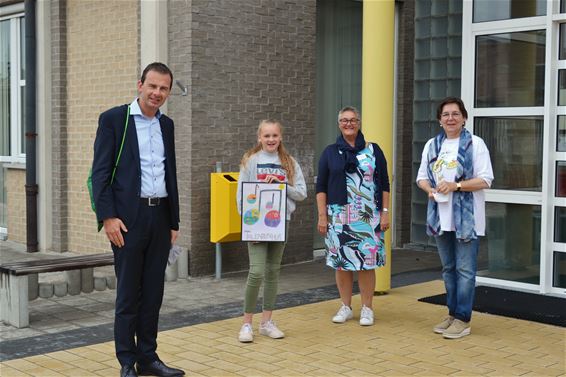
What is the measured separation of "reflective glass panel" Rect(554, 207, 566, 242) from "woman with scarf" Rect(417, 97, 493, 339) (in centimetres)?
197

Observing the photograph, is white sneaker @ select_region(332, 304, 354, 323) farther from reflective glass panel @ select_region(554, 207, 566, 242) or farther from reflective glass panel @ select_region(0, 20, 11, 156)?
reflective glass panel @ select_region(0, 20, 11, 156)

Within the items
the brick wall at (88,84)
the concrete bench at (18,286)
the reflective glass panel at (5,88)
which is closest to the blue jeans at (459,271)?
the concrete bench at (18,286)

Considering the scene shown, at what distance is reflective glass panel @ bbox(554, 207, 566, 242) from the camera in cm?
805

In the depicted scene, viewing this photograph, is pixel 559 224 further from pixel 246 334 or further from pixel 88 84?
pixel 88 84

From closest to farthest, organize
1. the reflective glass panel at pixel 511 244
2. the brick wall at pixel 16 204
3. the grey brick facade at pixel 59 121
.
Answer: the reflective glass panel at pixel 511 244
the grey brick facade at pixel 59 121
the brick wall at pixel 16 204

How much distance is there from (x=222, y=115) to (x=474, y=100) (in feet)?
9.38

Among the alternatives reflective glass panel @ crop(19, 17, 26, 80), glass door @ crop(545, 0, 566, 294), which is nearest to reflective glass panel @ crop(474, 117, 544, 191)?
glass door @ crop(545, 0, 566, 294)

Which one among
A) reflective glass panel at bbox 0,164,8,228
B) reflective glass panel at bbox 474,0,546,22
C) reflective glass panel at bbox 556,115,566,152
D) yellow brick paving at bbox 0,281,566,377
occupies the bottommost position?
yellow brick paving at bbox 0,281,566,377

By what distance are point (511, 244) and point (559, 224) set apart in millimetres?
620

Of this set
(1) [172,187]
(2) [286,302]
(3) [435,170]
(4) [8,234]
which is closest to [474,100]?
(3) [435,170]

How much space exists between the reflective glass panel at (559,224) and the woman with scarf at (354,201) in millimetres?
2157

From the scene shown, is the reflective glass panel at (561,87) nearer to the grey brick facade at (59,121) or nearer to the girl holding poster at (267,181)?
the girl holding poster at (267,181)

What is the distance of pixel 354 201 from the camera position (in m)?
6.84

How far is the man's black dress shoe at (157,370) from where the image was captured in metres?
5.31
